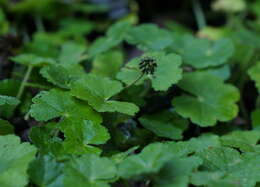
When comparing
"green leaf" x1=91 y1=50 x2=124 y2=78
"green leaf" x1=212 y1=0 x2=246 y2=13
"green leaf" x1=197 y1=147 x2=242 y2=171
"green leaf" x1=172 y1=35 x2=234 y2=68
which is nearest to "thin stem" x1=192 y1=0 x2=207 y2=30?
"green leaf" x1=212 y1=0 x2=246 y2=13

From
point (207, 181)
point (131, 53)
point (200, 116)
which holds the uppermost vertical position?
point (207, 181)

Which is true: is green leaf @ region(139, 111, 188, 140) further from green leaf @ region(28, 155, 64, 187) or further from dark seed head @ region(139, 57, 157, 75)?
green leaf @ region(28, 155, 64, 187)

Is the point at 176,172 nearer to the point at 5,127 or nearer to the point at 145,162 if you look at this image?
the point at 145,162

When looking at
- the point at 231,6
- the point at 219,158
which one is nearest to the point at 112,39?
the point at 219,158

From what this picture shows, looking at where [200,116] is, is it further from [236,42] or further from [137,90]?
[236,42]

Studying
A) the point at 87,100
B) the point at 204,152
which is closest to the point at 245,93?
the point at 204,152

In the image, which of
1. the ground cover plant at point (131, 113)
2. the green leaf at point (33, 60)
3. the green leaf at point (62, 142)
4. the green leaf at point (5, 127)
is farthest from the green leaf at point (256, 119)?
the green leaf at point (5, 127)

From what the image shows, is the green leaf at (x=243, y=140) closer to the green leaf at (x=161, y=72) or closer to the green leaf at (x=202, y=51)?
the green leaf at (x=161, y=72)

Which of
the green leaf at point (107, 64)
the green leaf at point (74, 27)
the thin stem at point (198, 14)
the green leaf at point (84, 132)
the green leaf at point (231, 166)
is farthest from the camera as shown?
the thin stem at point (198, 14)
